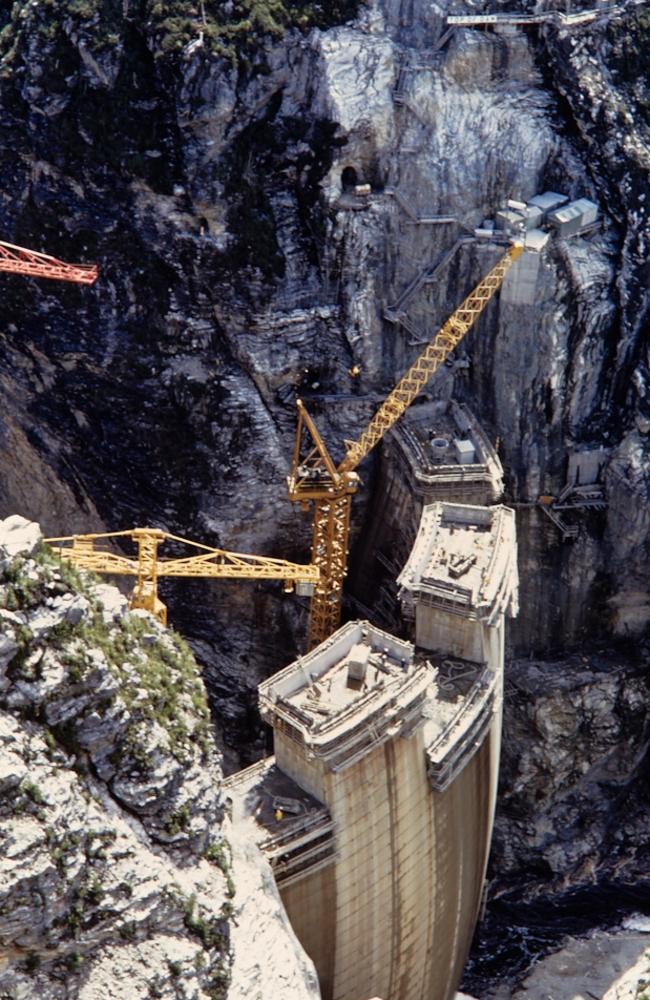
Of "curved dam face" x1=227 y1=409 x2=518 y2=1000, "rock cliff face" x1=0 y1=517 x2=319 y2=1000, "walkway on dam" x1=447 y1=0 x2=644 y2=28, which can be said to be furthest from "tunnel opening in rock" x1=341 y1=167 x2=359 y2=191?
"rock cliff face" x1=0 y1=517 x2=319 y2=1000

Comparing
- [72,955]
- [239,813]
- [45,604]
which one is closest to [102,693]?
[45,604]

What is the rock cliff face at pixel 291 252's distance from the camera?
150250mm

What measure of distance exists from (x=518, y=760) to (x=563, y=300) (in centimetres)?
5090

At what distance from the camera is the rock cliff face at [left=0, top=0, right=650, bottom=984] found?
15025cm

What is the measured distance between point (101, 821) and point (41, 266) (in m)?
74.5

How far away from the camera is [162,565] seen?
14562 centimetres

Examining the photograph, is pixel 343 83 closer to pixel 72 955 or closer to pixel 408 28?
pixel 408 28

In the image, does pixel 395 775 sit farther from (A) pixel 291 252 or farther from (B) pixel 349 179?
(B) pixel 349 179

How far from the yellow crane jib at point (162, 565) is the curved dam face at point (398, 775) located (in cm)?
1738

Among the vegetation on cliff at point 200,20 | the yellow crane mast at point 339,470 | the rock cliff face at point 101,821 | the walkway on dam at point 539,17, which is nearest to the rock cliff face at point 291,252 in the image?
the vegetation on cliff at point 200,20

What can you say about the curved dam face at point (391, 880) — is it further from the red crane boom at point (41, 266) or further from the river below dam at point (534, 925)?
the red crane boom at point (41, 266)

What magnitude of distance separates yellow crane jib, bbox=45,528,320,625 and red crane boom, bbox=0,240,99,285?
88.1 feet

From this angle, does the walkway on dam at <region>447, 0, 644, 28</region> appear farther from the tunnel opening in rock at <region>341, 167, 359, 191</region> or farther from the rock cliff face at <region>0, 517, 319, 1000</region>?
the rock cliff face at <region>0, 517, 319, 1000</region>

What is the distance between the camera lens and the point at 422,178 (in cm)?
15200
